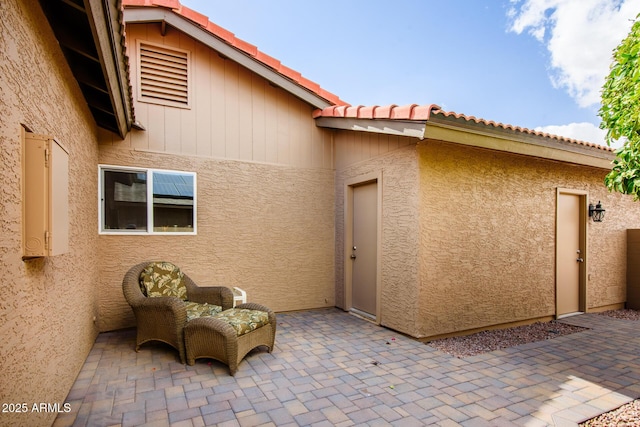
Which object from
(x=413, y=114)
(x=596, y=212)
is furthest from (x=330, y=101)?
(x=596, y=212)

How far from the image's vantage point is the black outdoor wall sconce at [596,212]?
751cm

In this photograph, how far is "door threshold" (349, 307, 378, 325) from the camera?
6453 millimetres

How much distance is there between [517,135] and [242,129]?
5.32 m

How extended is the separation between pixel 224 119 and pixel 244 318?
165 inches

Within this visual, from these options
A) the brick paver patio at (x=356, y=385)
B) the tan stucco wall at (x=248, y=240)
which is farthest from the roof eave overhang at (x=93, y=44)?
the brick paver patio at (x=356, y=385)

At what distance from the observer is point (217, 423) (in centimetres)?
303

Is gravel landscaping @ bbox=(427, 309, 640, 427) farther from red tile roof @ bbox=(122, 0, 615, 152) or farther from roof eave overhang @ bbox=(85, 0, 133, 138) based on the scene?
roof eave overhang @ bbox=(85, 0, 133, 138)

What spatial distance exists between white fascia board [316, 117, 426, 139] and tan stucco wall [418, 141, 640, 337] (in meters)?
0.50

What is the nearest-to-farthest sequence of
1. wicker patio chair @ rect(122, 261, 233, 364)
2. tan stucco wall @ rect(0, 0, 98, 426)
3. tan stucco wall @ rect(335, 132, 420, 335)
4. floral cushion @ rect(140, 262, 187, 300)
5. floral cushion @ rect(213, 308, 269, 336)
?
1. tan stucco wall @ rect(0, 0, 98, 426)
2. floral cushion @ rect(213, 308, 269, 336)
3. wicker patio chair @ rect(122, 261, 233, 364)
4. floral cushion @ rect(140, 262, 187, 300)
5. tan stucco wall @ rect(335, 132, 420, 335)

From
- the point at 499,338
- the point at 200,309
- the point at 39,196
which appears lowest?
the point at 499,338

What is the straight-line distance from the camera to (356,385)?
3818 millimetres

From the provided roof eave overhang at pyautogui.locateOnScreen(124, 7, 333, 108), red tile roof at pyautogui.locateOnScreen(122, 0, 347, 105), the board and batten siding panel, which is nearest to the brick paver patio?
the board and batten siding panel

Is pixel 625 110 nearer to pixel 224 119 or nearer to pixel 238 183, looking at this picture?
pixel 238 183

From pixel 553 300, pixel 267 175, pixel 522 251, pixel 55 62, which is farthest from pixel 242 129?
pixel 553 300
